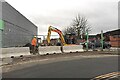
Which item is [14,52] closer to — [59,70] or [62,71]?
[59,70]

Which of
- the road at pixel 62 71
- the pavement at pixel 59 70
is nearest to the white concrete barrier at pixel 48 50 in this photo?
the pavement at pixel 59 70

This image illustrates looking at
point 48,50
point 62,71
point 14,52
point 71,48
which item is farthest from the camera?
point 71,48

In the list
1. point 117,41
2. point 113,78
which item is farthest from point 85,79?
point 117,41

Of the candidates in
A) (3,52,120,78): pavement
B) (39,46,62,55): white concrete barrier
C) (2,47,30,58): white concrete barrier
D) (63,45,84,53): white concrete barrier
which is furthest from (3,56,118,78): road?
(63,45,84,53): white concrete barrier

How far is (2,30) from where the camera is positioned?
25.4 meters

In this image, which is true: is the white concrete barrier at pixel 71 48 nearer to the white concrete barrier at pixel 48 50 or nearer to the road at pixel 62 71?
the white concrete barrier at pixel 48 50

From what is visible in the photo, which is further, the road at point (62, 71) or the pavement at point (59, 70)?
the pavement at point (59, 70)

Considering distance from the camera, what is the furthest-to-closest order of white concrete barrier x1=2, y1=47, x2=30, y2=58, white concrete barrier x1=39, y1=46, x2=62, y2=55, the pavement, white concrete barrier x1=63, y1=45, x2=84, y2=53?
white concrete barrier x1=63, y1=45, x2=84, y2=53, white concrete barrier x1=39, y1=46, x2=62, y2=55, white concrete barrier x1=2, y1=47, x2=30, y2=58, the pavement

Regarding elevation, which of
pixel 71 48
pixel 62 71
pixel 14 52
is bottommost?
pixel 62 71

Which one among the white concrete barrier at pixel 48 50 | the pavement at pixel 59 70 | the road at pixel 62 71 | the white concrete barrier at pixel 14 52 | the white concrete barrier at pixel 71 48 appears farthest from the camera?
the white concrete barrier at pixel 71 48

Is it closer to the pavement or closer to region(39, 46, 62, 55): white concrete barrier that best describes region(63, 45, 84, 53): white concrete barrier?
region(39, 46, 62, 55): white concrete barrier

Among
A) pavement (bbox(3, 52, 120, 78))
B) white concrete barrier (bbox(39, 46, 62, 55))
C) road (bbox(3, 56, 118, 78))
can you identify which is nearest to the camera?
road (bbox(3, 56, 118, 78))

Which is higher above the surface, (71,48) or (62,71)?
(71,48)

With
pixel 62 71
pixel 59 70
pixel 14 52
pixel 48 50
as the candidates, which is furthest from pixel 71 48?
pixel 62 71
